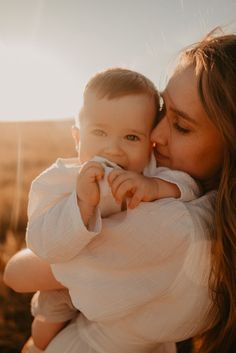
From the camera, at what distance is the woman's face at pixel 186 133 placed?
6.95 ft

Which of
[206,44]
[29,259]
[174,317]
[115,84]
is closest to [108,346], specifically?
[174,317]

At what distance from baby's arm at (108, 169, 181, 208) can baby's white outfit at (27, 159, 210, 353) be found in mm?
46

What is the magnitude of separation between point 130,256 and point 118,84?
0.89 meters

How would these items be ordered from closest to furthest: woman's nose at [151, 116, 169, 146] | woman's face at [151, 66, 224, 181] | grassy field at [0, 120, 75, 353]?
1. woman's face at [151, 66, 224, 181]
2. woman's nose at [151, 116, 169, 146]
3. grassy field at [0, 120, 75, 353]

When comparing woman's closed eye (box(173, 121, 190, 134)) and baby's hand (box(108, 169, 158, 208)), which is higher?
woman's closed eye (box(173, 121, 190, 134))

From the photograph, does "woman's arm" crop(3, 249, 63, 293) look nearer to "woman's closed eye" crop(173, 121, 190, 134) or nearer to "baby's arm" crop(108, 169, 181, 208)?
"baby's arm" crop(108, 169, 181, 208)

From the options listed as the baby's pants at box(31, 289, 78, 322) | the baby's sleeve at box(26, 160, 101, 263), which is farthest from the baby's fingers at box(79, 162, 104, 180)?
the baby's pants at box(31, 289, 78, 322)

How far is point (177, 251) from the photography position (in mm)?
1767

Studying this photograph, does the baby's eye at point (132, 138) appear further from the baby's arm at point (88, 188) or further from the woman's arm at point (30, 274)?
the woman's arm at point (30, 274)

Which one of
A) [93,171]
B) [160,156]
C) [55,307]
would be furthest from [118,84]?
[55,307]

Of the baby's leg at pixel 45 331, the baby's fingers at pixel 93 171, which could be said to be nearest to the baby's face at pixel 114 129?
the baby's fingers at pixel 93 171

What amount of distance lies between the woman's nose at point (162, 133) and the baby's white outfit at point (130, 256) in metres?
0.22

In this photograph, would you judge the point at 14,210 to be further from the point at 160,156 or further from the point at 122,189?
the point at 122,189

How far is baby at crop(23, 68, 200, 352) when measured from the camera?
5.91 ft
